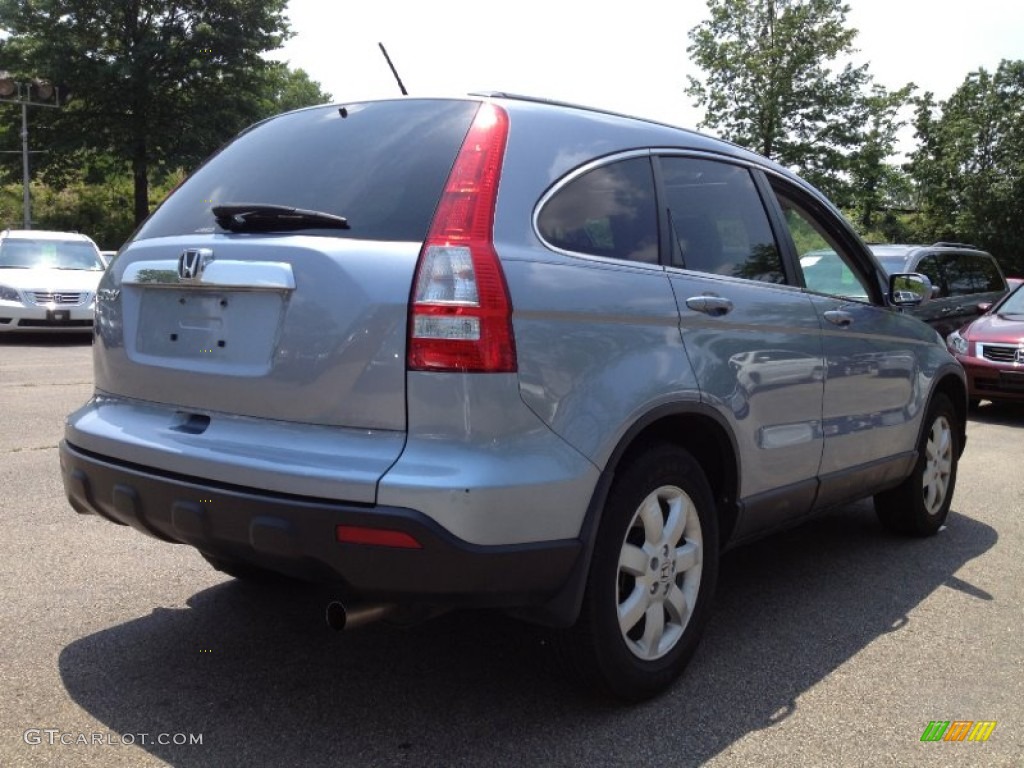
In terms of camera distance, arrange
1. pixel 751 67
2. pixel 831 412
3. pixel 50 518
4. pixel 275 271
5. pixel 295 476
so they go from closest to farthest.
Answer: pixel 295 476, pixel 275 271, pixel 831 412, pixel 50 518, pixel 751 67

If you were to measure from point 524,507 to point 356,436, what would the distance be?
46cm

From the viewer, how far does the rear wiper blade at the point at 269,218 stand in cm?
269

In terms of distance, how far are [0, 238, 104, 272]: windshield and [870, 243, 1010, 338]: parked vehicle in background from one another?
11.4m

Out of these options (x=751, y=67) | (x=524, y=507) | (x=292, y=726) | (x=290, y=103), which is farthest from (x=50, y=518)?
(x=290, y=103)

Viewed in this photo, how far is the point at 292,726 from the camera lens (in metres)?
2.76

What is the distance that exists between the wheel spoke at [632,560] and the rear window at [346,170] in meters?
1.08

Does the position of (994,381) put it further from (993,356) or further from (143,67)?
(143,67)

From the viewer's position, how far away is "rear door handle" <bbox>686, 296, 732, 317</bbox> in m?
3.15

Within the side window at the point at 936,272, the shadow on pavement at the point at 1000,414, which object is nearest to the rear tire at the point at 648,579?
the shadow on pavement at the point at 1000,414

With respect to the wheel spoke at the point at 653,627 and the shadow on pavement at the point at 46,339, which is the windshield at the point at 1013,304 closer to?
the wheel spoke at the point at 653,627

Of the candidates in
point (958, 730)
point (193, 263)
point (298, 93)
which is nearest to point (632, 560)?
point (958, 730)

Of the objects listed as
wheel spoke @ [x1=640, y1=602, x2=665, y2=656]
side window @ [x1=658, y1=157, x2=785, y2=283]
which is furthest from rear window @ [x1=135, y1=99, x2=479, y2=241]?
wheel spoke @ [x1=640, y1=602, x2=665, y2=656]

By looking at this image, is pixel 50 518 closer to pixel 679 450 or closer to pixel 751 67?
pixel 679 450

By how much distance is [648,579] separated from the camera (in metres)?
2.93
